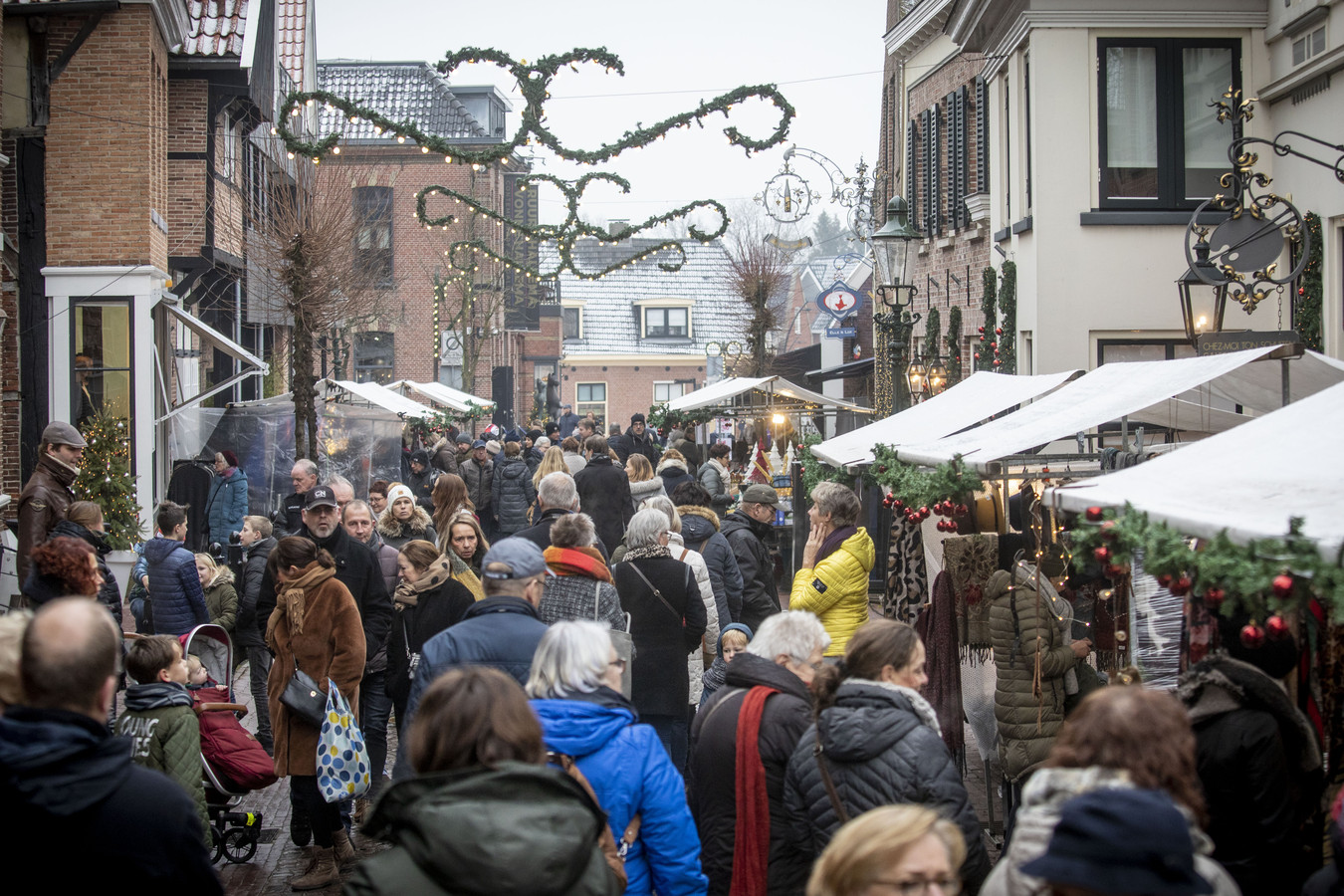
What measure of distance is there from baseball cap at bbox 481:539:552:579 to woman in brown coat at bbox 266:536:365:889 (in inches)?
63.2

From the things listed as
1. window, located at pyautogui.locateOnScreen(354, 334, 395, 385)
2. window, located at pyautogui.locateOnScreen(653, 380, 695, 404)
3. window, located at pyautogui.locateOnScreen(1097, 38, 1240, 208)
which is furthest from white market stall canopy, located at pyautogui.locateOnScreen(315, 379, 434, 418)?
window, located at pyautogui.locateOnScreen(653, 380, 695, 404)

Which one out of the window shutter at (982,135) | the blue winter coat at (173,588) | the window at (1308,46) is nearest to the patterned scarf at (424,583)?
the blue winter coat at (173,588)

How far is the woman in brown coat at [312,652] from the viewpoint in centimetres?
660

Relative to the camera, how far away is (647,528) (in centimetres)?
726

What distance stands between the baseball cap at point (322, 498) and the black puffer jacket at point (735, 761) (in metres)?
3.37

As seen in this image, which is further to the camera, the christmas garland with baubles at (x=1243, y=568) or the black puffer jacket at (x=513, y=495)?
the black puffer jacket at (x=513, y=495)

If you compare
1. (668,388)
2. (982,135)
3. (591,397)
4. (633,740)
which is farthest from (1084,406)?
(591,397)

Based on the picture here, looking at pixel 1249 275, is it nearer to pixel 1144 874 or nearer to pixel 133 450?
pixel 1144 874

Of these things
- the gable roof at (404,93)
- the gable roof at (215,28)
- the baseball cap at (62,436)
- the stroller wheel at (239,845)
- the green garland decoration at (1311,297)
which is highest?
the gable roof at (404,93)

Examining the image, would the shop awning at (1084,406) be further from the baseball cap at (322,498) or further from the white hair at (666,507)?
the baseball cap at (322,498)

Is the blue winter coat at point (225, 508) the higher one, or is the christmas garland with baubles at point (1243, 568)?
the christmas garland with baubles at point (1243, 568)

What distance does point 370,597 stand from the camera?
24.5 ft

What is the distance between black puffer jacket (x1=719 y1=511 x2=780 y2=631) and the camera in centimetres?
891

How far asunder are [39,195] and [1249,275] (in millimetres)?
13824
